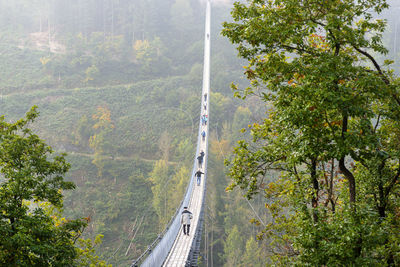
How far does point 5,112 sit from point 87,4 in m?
33.3

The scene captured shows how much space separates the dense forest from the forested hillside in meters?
0.14

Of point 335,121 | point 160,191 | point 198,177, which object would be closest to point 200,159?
point 198,177

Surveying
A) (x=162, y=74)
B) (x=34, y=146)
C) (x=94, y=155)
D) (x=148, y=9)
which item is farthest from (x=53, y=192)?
(x=148, y=9)

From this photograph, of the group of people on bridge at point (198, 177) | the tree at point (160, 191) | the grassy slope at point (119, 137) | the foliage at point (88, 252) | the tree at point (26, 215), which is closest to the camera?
the tree at point (26, 215)

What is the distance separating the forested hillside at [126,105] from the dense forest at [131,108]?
14 cm

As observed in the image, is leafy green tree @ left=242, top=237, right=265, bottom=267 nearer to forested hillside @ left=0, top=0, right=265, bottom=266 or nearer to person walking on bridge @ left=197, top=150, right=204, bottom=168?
forested hillside @ left=0, top=0, right=265, bottom=266

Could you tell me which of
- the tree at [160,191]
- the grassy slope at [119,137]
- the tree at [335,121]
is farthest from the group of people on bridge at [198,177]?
the grassy slope at [119,137]

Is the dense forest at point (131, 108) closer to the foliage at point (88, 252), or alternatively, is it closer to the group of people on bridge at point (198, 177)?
the group of people on bridge at point (198, 177)

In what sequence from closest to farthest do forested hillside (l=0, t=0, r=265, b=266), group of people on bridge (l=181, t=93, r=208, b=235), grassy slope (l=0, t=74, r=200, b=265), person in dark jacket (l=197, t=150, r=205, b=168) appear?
group of people on bridge (l=181, t=93, r=208, b=235) → person in dark jacket (l=197, t=150, r=205, b=168) → grassy slope (l=0, t=74, r=200, b=265) → forested hillside (l=0, t=0, r=265, b=266)

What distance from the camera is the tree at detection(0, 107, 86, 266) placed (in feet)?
16.9

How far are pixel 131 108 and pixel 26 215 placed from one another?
3597 cm

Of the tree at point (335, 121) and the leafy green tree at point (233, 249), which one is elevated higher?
the tree at point (335, 121)

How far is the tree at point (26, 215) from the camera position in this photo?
5.14m

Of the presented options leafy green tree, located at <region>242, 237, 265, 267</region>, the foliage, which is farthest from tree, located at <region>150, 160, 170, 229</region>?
the foliage
